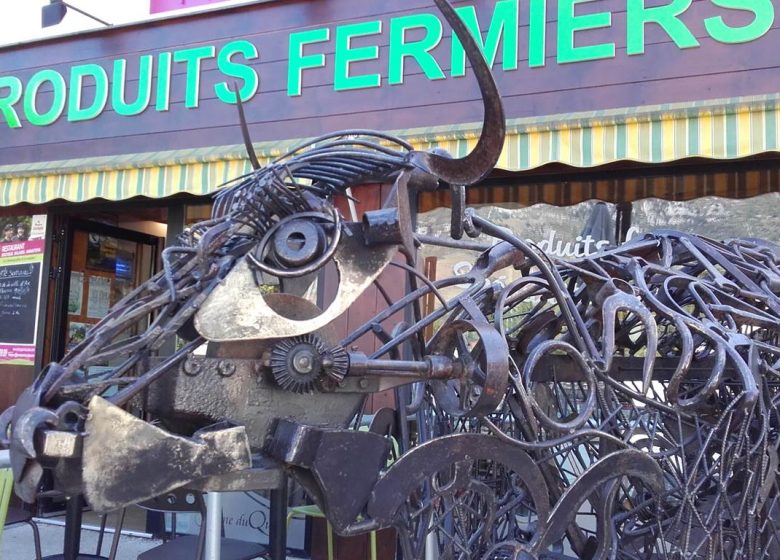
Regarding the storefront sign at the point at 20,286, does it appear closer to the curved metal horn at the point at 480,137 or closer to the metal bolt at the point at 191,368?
the metal bolt at the point at 191,368

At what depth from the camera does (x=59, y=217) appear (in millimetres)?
5895

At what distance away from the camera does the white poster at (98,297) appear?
6289mm

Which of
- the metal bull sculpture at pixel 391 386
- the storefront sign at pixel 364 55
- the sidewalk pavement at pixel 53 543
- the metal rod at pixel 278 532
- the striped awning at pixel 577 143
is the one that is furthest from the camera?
the sidewalk pavement at pixel 53 543

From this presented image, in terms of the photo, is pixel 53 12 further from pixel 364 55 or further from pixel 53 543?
pixel 53 543

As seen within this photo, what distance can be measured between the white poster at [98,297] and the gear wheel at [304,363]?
5272 mm

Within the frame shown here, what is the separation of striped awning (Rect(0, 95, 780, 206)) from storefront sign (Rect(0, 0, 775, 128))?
484 mm

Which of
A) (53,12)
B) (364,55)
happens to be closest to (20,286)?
(53,12)

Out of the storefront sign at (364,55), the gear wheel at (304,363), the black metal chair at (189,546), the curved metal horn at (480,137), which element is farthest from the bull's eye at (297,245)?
the storefront sign at (364,55)

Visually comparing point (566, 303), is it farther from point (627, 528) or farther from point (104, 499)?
point (104, 499)

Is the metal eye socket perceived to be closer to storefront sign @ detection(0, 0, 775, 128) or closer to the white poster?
storefront sign @ detection(0, 0, 775, 128)

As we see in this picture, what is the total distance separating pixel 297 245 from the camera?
4.96 ft

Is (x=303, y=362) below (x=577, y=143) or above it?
below

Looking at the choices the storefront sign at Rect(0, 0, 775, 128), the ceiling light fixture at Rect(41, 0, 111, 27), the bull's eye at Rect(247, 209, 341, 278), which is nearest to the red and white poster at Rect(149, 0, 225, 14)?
the ceiling light fixture at Rect(41, 0, 111, 27)

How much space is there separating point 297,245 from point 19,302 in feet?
16.9
